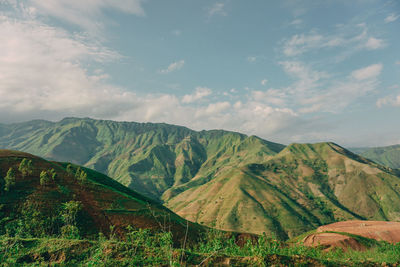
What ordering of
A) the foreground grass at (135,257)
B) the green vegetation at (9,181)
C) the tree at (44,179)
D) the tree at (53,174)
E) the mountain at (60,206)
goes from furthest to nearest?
the tree at (53,174), the tree at (44,179), the green vegetation at (9,181), the mountain at (60,206), the foreground grass at (135,257)

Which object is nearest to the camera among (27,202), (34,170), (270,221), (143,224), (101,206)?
(27,202)

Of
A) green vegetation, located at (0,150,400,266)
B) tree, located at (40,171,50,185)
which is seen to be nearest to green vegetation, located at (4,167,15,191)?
green vegetation, located at (0,150,400,266)

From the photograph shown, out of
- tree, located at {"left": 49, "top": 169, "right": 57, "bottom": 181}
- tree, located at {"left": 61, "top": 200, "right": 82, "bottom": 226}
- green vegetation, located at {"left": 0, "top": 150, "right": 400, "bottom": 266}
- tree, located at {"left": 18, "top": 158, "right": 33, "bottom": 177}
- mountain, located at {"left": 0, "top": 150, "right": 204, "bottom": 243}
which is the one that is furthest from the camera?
tree, located at {"left": 49, "top": 169, "right": 57, "bottom": 181}

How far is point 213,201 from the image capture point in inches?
7692

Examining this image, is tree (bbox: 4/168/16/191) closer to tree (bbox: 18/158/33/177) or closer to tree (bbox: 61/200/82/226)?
tree (bbox: 18/158/33/177)

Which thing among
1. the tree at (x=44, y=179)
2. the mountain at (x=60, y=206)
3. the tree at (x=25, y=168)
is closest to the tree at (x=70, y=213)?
the mountain at (x=60, y=206)

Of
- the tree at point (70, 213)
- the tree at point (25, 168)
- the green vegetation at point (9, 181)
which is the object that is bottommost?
the tree at point (70, 213)

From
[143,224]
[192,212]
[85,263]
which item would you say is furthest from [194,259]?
[192,212]

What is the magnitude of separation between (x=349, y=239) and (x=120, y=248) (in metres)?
46.8

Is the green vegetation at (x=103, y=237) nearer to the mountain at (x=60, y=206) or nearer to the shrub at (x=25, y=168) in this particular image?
the mountain at (x=60, y=206)

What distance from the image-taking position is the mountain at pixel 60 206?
3088 cm

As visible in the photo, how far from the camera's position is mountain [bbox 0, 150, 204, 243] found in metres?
30.9

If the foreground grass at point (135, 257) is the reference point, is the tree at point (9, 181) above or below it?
above

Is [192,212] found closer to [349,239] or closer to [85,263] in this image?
[349,239]
